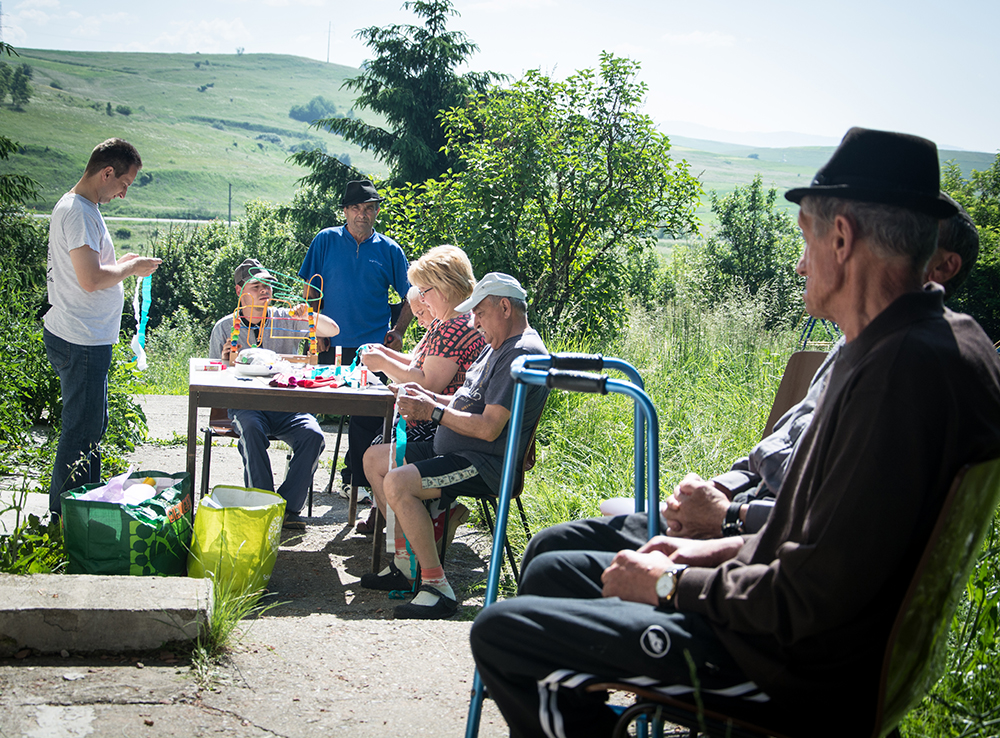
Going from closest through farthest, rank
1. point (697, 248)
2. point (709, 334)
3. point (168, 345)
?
point (709, 334) → point (168, 345) → point (697, 248)

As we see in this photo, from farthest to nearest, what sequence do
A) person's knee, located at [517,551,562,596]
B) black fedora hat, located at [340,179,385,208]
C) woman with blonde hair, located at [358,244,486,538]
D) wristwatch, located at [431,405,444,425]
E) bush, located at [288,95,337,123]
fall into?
bush, located at [288,95,337,123], black fedora hat, located at [340,179,385,208], woman with blonde hair, located at [358,244,486,538], wristwatch, located at [431,405,444,425], person's knee, located at [517,551,562,596]

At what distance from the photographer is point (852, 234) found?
1.54 m

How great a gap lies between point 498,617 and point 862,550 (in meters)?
0.71

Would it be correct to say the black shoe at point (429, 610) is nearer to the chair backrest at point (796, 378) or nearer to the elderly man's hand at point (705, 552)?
the chair backrest at point (796, 378)

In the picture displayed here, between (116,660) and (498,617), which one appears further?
(116,660)

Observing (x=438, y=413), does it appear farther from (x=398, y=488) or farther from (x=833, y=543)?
(x=833, y=543)

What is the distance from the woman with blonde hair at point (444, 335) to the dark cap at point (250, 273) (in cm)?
111

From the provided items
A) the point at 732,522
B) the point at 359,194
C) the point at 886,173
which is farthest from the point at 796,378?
the point at 359,194

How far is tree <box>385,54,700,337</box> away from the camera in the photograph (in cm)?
896

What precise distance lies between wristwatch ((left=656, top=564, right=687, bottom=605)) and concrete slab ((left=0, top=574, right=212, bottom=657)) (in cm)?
167

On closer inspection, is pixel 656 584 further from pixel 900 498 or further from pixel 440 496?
pixel 440 496

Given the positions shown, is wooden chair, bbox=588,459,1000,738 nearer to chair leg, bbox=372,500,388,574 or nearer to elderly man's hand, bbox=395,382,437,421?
elderly man's hand, bbox=395,382,437,421

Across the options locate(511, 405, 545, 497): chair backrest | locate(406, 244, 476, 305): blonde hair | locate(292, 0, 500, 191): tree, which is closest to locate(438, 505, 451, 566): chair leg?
locate(511, 405, 545, 497): chair backrest

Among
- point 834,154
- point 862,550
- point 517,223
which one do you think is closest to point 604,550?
point 862,550
